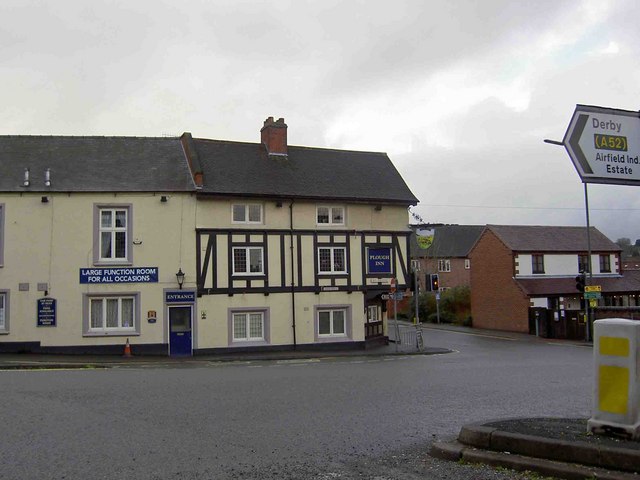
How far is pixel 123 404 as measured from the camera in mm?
11711

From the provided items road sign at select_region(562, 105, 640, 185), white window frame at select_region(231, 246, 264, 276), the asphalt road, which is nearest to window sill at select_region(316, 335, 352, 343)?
white window frame at select_region(231, 246, 264, 276)

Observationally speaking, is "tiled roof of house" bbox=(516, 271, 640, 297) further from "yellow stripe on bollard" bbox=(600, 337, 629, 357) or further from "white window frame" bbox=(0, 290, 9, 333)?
"yellow stripe on bollard" bbox=(600, 337, 629, 357)

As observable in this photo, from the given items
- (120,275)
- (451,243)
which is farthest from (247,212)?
(451,243)

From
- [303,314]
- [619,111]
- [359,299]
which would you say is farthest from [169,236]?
[619,111]

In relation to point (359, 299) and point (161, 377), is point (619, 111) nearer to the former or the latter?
point (161, 377)

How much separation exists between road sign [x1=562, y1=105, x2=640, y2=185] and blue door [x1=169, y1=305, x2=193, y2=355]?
23.9 metres

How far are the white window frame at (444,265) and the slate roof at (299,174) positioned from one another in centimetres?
3698

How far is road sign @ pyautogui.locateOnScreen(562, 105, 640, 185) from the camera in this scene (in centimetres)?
694

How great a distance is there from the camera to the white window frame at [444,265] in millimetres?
71494

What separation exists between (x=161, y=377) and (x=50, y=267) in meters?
13.0

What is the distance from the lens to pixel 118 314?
93.4ft

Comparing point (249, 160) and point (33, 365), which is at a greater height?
point (249, 160)

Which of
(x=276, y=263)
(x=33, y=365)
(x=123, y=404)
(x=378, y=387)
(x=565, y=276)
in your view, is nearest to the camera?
(x=123, y=404)

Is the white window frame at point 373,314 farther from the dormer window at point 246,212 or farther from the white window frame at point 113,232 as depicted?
the white window frame at point 113,232
